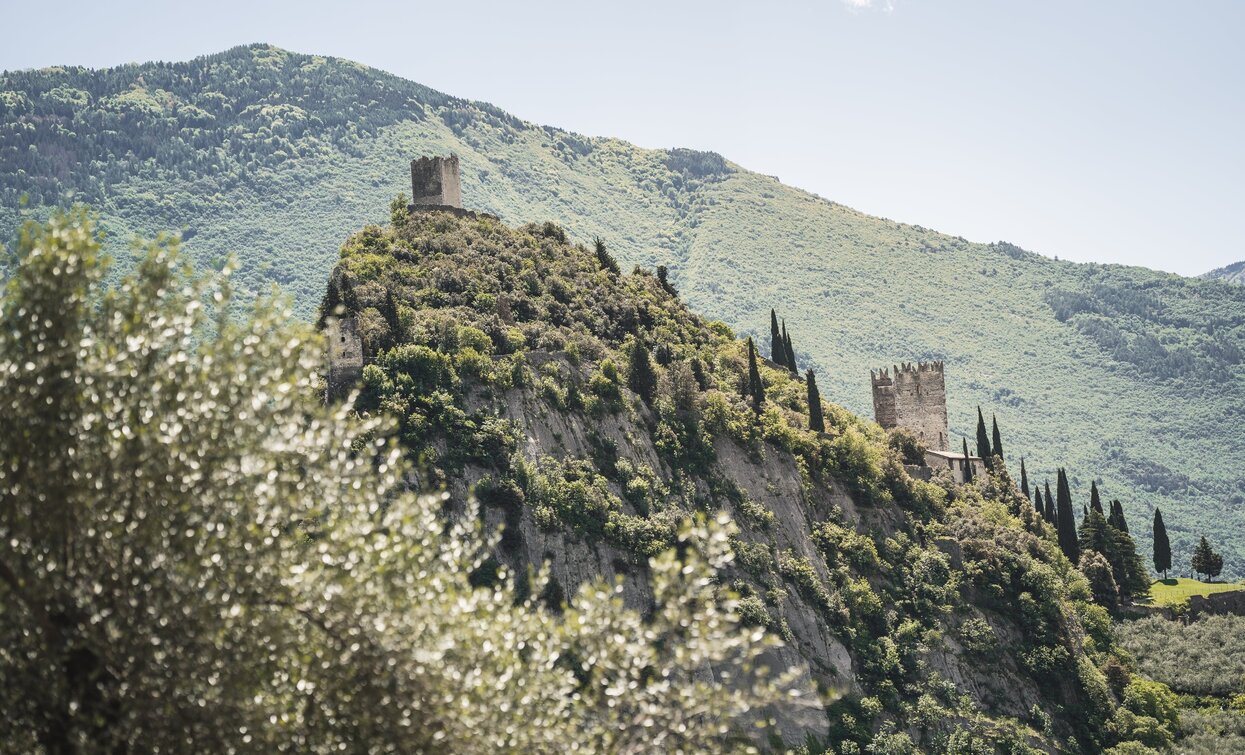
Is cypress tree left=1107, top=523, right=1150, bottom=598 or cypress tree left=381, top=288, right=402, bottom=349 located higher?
cypress tree left=381, top=288, right=402, bottom=349

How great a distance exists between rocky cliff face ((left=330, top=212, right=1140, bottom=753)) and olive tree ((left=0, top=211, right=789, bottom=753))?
148ft

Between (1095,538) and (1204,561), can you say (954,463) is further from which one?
(1204,561)

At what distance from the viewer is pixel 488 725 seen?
71.9 feet

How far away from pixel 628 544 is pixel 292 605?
174 ft

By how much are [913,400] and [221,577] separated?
98124 millimetres

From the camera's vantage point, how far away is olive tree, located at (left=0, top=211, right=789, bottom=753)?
20172 mm

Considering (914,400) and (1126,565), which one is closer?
(1126,565)

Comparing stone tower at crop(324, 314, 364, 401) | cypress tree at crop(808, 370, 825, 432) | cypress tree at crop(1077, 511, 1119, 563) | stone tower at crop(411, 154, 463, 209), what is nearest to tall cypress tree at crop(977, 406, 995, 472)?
cypress tree at crop(1077, 511, 1119, 563)

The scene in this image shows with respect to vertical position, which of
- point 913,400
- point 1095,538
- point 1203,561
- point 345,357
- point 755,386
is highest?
point 345,357

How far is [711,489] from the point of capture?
275 ft

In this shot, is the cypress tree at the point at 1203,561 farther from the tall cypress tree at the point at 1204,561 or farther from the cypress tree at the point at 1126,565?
the cypress tree at the point at 1126,565

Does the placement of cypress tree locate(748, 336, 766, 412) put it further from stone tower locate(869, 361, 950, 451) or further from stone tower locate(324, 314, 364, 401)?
stone tower locate(324, 314, 364, 401)

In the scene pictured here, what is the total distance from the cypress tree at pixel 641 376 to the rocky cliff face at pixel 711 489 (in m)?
0.18

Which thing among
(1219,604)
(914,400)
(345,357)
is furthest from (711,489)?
(1219,604)
